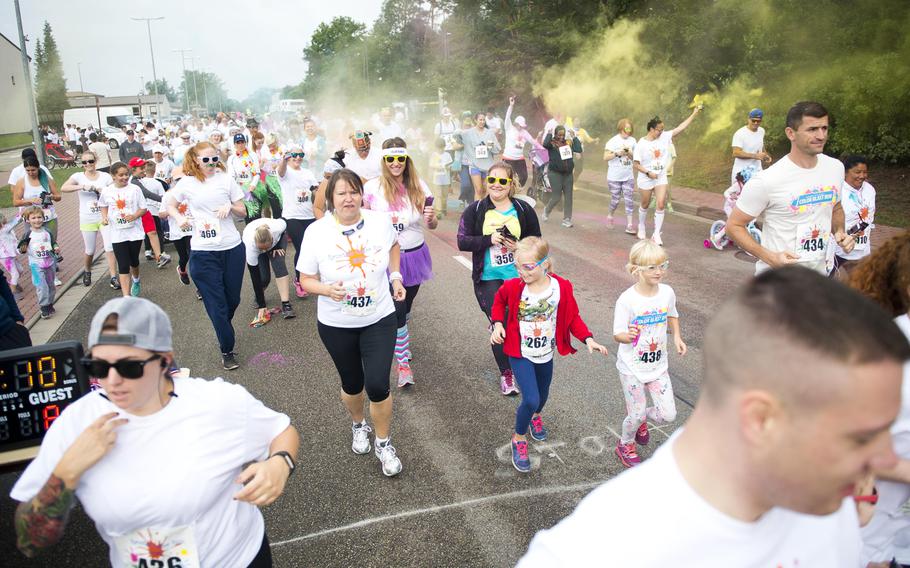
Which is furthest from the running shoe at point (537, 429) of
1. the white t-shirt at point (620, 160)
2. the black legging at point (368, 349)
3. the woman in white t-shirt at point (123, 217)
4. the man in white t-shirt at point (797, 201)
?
the white t-shirt at point (620, 160)

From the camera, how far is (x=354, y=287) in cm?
403

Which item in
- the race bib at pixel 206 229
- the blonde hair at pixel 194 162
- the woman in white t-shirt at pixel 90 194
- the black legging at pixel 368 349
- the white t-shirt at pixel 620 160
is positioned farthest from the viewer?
the white t-shirt at pixel 620 160

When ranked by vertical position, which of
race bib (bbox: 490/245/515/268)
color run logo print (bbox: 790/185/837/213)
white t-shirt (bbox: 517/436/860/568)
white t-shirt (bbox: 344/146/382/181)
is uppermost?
white t-shirt (bbox: 344/146/382/181)

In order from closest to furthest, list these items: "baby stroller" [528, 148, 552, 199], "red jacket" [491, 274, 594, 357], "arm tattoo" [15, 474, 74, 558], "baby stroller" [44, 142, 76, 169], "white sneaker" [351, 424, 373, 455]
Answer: "arm tattoo" [15, 474, 74, 558] < "red jacket" [491, 274, 594, 357] < "white sneaker" [351, 424, 373, 455] < "baby stroller" [528, 148, 552, 199] < "baby stroller" [44, 142, 76, 169]

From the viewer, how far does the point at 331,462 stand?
4484 mm

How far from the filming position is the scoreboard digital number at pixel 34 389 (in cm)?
318

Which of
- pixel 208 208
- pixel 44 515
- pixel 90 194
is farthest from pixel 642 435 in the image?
pixel 90 194

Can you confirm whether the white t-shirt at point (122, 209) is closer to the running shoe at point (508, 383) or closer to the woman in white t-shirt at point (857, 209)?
the running shoe at point (508, 383)

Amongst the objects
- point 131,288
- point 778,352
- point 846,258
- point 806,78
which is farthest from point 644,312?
point 806,78

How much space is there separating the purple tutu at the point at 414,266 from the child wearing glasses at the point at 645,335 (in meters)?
2.11

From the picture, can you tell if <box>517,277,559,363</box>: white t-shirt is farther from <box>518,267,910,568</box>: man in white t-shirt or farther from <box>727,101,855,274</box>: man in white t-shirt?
<box>518,267,910,568</box>: man in white t-shirt

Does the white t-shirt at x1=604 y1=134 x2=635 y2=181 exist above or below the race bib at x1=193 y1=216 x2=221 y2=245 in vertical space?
above

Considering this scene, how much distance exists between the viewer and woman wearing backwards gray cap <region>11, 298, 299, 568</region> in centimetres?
202

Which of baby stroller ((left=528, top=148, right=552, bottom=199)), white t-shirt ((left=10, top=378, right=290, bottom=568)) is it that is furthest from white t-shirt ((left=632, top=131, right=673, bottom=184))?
white t-shirt ((left=10, top=378, right=290, bottom=568))
